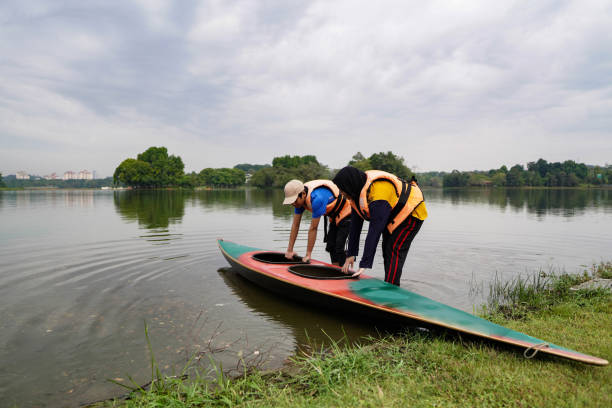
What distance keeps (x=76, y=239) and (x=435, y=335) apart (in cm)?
1220

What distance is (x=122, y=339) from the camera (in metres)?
4.61

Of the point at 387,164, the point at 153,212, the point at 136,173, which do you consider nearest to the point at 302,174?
the point at 387,164

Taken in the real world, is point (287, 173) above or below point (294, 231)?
above

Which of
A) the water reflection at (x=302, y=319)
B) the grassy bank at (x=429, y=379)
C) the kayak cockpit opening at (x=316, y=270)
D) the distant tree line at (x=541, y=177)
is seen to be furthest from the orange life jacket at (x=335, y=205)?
the distant tree line at (x=541, y=177)

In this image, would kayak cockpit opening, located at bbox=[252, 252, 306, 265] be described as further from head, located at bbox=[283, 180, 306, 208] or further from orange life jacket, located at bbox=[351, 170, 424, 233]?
orange life jacket, located at bbox=[351, 170, 424, 233]

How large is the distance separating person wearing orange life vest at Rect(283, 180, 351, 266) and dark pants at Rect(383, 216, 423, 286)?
1.31 meters

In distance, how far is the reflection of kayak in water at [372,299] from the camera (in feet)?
11.4

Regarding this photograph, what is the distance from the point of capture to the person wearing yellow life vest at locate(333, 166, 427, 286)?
4637 mm

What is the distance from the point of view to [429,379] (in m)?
3.07

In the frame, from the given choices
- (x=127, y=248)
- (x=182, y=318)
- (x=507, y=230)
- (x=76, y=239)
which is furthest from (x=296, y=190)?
(x=507, y=230)

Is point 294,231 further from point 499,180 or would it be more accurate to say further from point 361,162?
point 499,180

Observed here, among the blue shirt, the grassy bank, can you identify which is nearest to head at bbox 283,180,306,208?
the blue shirt

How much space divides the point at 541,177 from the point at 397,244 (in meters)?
145

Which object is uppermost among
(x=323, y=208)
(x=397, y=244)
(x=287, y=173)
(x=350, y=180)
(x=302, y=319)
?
(x=287, y=173)
